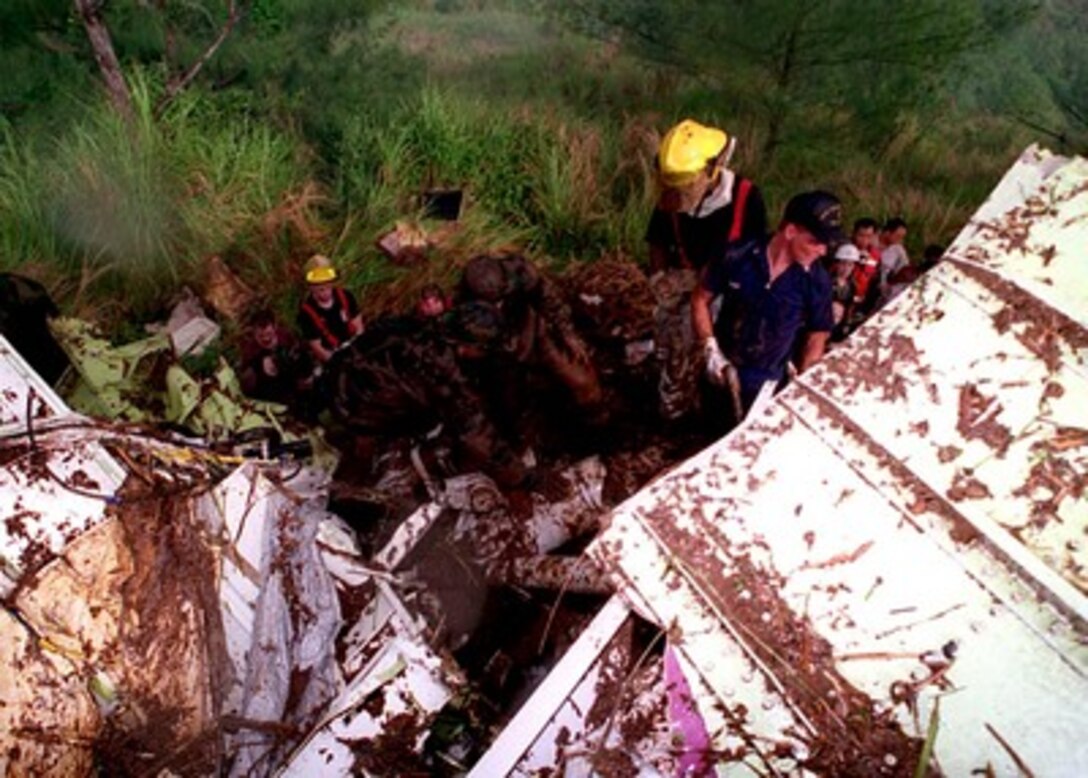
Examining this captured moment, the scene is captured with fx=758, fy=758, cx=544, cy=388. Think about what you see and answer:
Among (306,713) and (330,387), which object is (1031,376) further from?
(330,387)

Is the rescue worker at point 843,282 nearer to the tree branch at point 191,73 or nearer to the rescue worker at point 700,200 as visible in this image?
the rescue worker at point 700,200

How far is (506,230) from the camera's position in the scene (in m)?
5.98

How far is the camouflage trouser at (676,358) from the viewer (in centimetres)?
354

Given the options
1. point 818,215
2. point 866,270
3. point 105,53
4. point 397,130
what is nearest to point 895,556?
point 818,215

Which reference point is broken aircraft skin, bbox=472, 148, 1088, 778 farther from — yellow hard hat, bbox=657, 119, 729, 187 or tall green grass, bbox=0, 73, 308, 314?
tall green grass, bbox=0, 73, 308, 314

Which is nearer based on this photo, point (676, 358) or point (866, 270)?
point (676, 358)

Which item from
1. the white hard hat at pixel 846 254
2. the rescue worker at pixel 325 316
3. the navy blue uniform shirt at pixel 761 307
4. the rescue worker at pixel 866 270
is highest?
the navy blue uniform shirt at pixel 761 307

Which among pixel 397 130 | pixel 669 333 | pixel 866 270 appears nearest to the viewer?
pixel 669 333

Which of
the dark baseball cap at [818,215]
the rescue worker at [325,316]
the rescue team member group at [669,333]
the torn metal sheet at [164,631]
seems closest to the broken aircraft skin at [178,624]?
the torn metal sheet at [164,631]

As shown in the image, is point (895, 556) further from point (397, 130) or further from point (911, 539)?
point (397, 130)

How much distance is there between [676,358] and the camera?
11.8 feet

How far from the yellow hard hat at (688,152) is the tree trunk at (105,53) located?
4.06 m

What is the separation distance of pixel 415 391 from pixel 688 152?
163 cm

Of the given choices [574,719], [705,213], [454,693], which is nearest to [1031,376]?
[574,719]
